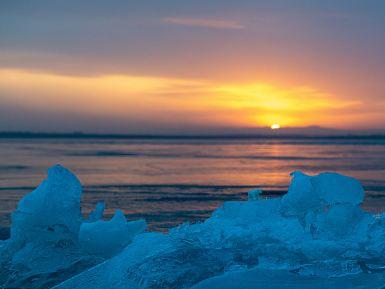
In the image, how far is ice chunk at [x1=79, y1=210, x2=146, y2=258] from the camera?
657 cm

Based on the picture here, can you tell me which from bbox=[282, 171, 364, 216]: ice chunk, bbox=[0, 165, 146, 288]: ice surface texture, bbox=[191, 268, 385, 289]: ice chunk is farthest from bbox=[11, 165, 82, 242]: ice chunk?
bbox=[282, 171, 364, 216]: ice chunk

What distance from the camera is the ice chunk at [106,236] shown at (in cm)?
657

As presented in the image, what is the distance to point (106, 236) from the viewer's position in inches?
262

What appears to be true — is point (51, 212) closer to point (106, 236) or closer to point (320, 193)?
point (106, 236)

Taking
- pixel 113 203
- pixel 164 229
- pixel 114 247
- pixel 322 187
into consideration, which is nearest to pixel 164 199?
pixel 113 203

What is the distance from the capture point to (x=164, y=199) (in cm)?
1398

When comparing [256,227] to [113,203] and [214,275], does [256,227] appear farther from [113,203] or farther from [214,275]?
[113,203]

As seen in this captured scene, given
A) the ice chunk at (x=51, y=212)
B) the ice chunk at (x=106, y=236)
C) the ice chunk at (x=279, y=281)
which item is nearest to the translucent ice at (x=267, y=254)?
the ice chunk at (x=279, y=281)

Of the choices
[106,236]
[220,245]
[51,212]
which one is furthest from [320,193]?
[51,212]

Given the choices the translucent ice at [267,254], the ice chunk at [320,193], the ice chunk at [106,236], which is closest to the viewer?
the translucent ice at [267,254]

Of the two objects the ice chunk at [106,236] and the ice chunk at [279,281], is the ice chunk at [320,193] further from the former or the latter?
the ice chunk at [106,236]

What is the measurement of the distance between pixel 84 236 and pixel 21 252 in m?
0.75

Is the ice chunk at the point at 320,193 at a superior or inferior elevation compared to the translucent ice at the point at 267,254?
superior

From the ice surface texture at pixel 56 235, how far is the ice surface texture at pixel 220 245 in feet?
0.04
